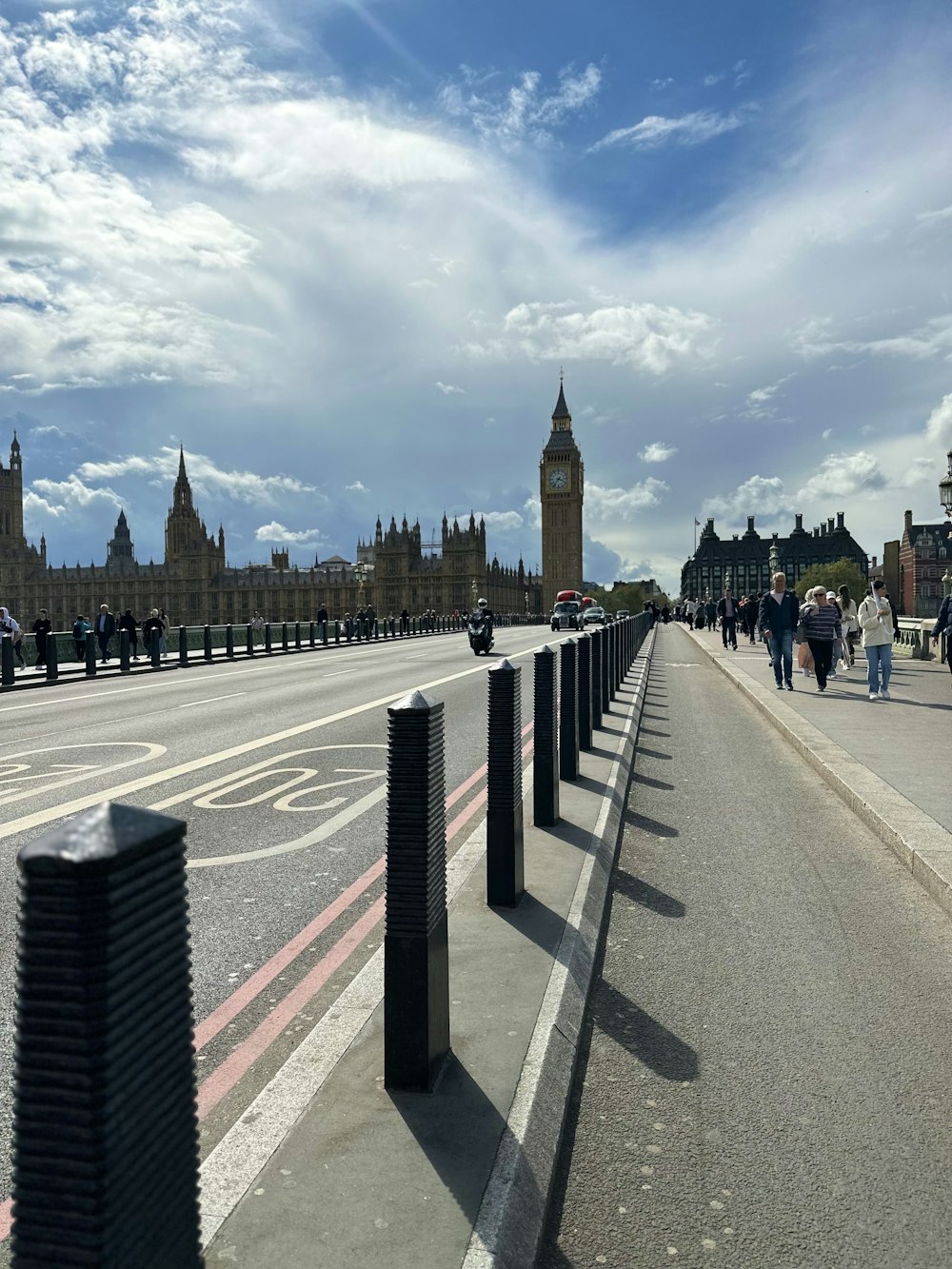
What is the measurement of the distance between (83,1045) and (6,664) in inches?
915

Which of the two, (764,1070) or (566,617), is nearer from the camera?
(764,1070)

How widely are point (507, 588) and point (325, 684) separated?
164m

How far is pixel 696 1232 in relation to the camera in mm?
2596

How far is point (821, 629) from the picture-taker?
16578mm

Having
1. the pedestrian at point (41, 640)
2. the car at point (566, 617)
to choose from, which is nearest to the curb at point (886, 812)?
the pedestrian at point (41, 640)

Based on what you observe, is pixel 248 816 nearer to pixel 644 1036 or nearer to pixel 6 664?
pixel 644 1036

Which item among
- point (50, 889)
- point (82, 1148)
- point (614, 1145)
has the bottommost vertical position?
point (614, 1145)

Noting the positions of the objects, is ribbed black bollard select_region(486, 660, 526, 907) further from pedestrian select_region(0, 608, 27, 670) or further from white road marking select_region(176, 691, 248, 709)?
pedestrian select_region(0, 608, 27, 670)

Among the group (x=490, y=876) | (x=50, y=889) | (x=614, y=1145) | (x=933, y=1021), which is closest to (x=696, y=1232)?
(x=614, y=1145)

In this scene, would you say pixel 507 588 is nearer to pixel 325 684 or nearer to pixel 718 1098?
pixel 325 684

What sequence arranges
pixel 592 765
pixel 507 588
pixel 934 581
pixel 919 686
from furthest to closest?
pixel 507 588, pixel 934 581, pixel 919 686, pixel 592 765

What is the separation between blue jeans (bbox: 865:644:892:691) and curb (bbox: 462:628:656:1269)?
1154 centimetres

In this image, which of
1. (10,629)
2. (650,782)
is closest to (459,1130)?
(650,782)

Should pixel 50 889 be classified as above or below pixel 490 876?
above
